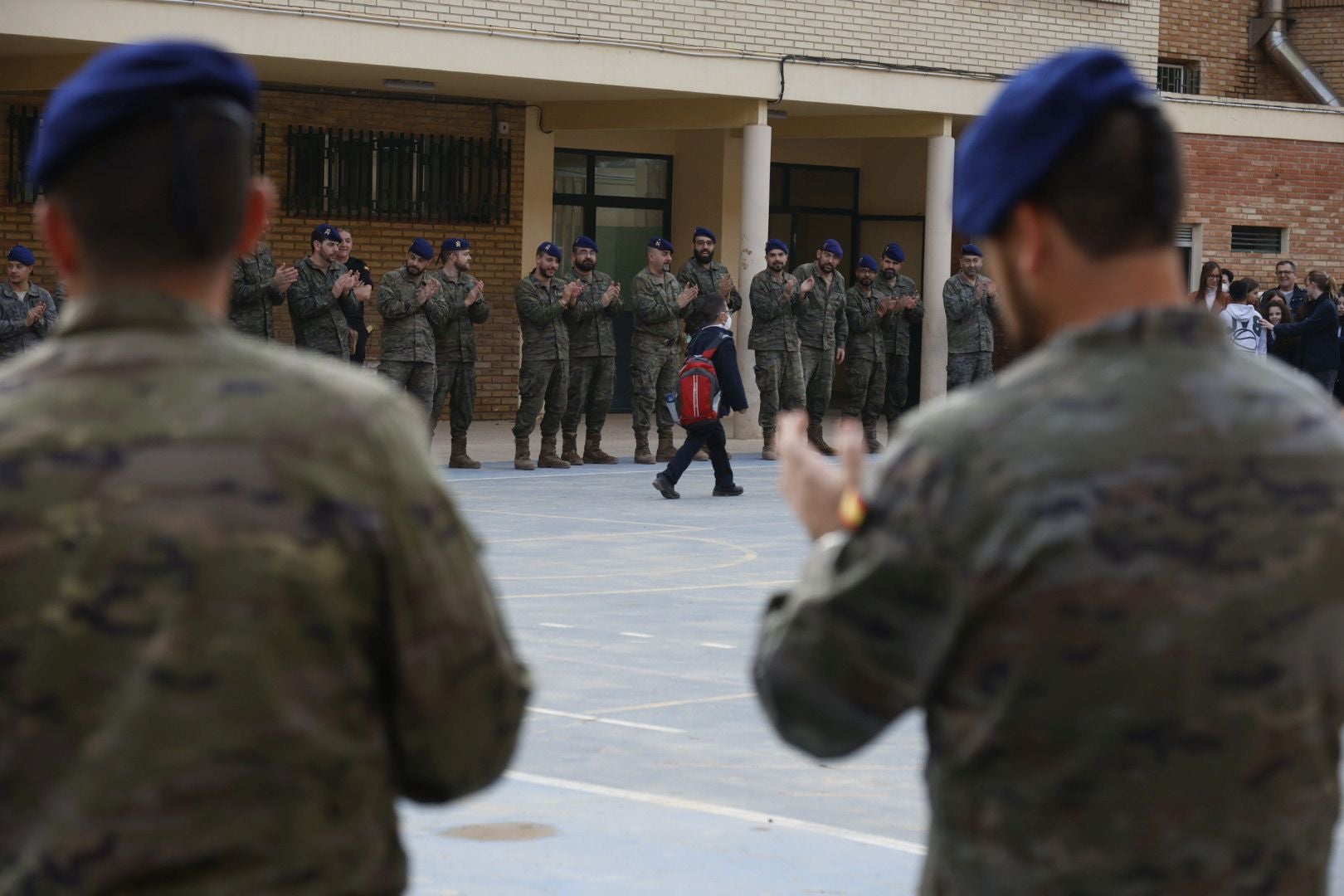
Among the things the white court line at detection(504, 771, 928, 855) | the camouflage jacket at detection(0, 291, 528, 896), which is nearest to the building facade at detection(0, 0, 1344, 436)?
the white court line at detection(504, 771, 928, 855)

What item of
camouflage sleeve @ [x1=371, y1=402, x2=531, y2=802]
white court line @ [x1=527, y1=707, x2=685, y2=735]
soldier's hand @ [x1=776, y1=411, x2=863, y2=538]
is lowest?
white court line @ [x1=527, y1=707, x2=685, y2=735]

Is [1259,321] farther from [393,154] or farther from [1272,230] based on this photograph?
[393,154]

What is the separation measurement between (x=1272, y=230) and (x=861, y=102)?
24.2 ft

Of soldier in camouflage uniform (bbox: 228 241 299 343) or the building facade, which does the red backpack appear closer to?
soldier in camouflage uniform (bbox: 228 241 299 343)

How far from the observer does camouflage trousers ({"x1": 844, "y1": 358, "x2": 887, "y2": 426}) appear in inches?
854

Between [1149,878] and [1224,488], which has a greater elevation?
[1224,488]

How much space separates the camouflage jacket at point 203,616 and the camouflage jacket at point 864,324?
19.6 metres

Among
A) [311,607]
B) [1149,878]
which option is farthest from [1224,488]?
[311,607]

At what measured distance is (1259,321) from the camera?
20.2 m

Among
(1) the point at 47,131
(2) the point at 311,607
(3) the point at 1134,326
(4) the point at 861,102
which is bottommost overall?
(2) the point at 311,607

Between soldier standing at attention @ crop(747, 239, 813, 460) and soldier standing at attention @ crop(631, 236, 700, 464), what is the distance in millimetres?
865

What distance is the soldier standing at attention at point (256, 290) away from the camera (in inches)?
655

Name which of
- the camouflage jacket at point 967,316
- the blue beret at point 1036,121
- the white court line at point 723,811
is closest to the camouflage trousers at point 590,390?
the camouflage jacket at point 967,316

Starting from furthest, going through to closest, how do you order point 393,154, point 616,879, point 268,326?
1. point 393,154
2. point 268,326
3. point 616,879
